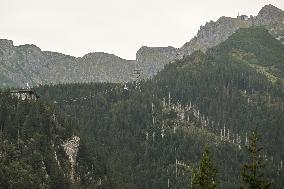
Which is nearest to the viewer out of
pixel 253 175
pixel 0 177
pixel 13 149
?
pixel 253 175

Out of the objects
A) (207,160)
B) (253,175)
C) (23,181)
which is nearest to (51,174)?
(23,181)

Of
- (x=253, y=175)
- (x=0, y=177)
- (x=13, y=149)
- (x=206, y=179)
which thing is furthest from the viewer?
(x=13, y=149)

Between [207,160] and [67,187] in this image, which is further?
[67,187]

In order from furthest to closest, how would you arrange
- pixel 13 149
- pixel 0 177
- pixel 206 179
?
1. pixel 13 149
2. pixel 0 177
3. pixel 206 179

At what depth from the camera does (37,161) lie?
194625 mm

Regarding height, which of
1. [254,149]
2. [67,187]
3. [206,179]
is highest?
[254,149]

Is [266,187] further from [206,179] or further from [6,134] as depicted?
[6,134]

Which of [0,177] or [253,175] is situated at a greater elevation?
[253,175]

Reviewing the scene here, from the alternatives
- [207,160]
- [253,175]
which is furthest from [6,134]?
[253,175]

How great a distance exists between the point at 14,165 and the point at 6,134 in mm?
20606

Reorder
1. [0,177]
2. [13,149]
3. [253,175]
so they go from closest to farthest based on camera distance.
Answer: [253,175]
[0,177]
[13,149]

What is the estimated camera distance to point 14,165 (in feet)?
599

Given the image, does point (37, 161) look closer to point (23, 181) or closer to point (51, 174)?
point (51, 174)

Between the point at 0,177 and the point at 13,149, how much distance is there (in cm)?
1797
